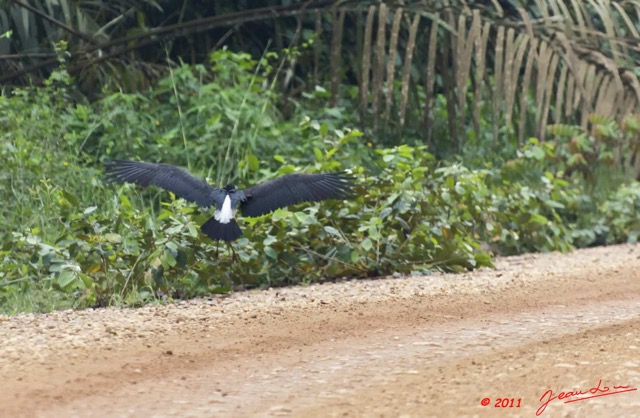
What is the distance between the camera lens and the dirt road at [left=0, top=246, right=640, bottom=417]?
3996mm

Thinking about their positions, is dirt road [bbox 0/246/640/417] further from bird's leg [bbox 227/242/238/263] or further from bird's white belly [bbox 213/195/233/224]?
bird's white belly [bbox 213/195/233/224]

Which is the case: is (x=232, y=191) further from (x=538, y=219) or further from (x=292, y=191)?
(x=538, y=219)

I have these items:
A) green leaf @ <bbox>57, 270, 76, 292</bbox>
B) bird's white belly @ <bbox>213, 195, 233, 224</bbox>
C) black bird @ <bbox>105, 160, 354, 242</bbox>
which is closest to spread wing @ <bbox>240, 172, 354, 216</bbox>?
black bird @ <bbox>105, 160, 354, 242</bbox>

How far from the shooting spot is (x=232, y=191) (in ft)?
21.8

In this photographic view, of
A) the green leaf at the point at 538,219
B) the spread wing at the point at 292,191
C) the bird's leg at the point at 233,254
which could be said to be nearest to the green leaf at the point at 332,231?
the spread wing at the point at 292,191

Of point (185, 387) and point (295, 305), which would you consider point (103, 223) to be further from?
point (185, 387)

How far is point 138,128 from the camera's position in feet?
32.1

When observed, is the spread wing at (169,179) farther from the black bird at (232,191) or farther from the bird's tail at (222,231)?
the bird's tail at (222,231)

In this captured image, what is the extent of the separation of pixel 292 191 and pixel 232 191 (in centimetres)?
34

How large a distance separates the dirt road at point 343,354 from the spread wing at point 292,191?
50cm

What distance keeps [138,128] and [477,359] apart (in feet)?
18.3

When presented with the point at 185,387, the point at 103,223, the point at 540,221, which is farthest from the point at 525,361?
the point at 540,221

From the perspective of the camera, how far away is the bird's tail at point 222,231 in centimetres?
650

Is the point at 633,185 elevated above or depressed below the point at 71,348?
below
